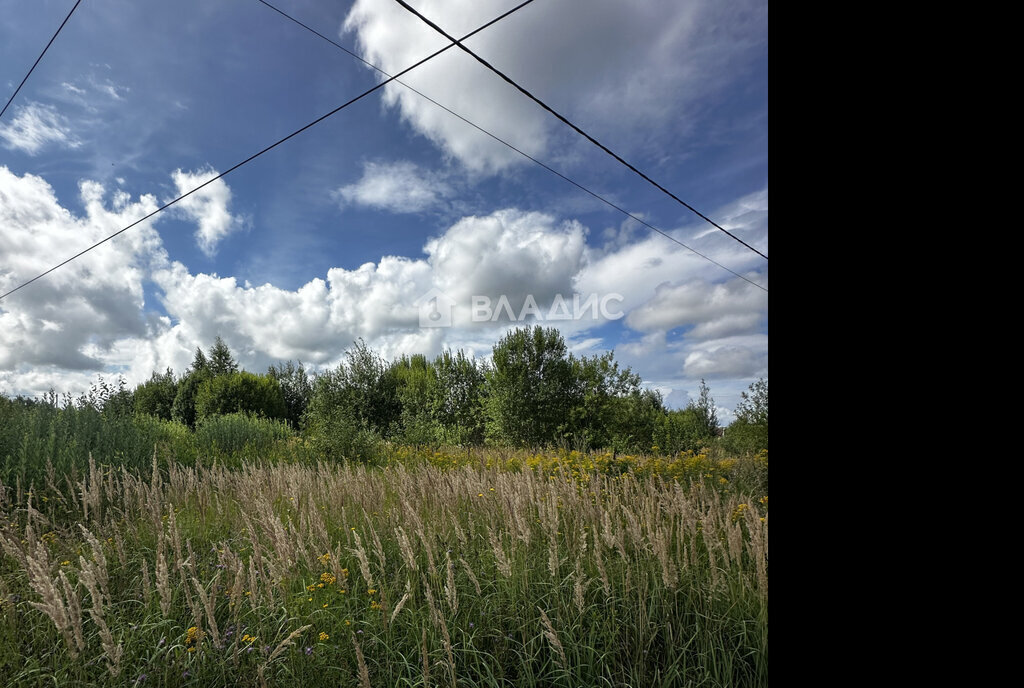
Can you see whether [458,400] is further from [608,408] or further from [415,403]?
[608,408]

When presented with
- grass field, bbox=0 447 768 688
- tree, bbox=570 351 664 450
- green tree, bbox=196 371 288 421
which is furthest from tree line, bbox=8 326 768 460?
green tree, bbox=196 371 288 421

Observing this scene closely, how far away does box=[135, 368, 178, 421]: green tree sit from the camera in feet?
87.0

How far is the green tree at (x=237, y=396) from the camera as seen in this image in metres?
22.2

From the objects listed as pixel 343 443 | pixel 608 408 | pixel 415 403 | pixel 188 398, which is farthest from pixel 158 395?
pixel 608 408

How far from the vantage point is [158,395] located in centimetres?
2697

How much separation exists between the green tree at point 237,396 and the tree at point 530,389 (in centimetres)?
1314

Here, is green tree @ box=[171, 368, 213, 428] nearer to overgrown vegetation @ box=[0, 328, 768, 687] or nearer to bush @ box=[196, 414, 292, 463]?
bush @ box=[196, 414, 292, 463]

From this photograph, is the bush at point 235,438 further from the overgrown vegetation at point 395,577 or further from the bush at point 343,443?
the overgrown vegetation at point 395,577

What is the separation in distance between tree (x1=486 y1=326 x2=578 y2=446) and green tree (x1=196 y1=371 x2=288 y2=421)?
13.1 m
